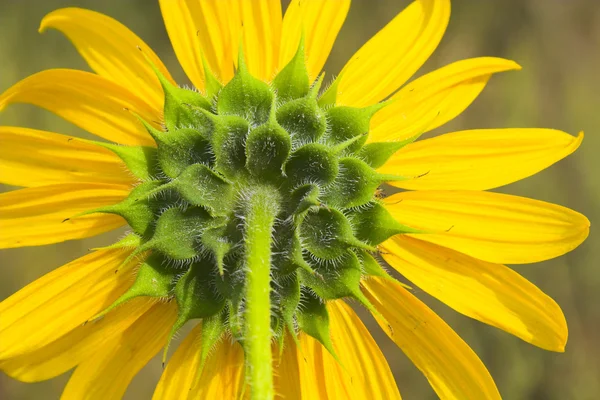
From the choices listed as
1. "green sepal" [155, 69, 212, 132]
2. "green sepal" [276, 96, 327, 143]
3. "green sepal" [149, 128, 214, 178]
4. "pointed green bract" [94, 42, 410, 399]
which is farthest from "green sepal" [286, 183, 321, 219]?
"green sepal" [155, 69, 212, 132]

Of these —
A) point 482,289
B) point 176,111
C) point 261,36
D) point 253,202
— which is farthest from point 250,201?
point 482,289

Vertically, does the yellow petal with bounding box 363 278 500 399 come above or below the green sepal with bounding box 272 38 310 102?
below

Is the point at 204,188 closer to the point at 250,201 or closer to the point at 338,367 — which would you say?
the point at 250,201

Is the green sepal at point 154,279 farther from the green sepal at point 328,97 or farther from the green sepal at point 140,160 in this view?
the green sepal at point 328,97

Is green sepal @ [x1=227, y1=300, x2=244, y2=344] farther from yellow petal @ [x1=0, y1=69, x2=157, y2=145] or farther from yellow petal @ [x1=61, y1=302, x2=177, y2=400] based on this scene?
yellow petal @ [x1=0, y1=69, x2=157, y2=145]

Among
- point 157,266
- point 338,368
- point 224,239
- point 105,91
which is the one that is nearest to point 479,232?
point 338,368

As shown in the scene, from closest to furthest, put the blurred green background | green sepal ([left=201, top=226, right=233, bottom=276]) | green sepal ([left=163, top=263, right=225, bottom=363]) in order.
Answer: green sepal ([left=201, top=226, right=233, bottom=276]) → green sepal ([left=163, top=263, right=225, bottom=363]) → the blurred green background

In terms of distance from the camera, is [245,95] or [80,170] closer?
[245,95]

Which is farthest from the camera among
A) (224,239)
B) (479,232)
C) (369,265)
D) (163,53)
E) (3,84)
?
(163,53)

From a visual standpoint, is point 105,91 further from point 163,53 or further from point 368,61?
point 163,53
